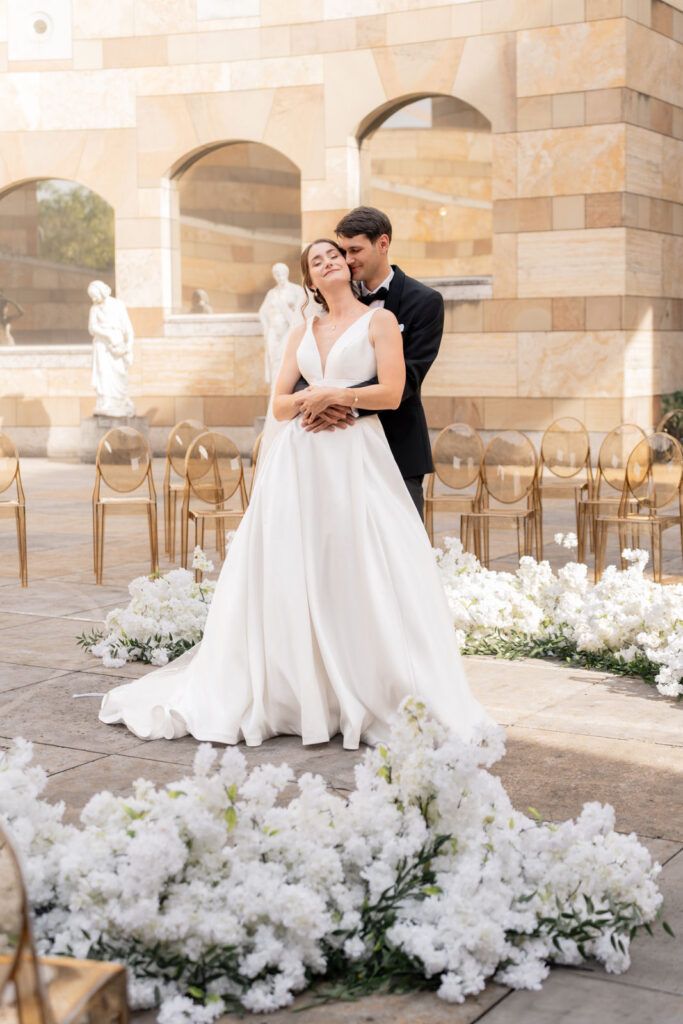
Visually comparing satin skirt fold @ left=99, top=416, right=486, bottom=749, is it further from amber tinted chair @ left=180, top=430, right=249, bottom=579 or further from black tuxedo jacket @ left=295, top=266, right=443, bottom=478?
amber tinted chair @ left=180, top=430, right=249, bottom=579

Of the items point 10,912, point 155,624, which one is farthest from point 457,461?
point 10,912

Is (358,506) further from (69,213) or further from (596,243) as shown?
(69,213)

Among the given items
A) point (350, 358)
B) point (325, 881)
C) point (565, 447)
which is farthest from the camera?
point (565, 447)

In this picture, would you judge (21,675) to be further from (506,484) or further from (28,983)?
(28,983)

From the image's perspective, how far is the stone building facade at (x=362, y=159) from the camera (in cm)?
1591

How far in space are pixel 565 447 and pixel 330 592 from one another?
4857 mm

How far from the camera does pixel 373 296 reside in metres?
5.05

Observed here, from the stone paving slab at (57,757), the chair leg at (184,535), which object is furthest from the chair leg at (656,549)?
the stone paving slab at (57,757)

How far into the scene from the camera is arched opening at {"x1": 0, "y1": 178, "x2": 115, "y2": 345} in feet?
71.6

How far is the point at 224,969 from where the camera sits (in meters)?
2.76

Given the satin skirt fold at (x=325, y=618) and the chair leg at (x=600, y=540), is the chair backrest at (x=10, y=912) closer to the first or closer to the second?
the satin skirt fold at (x=325, y=618)

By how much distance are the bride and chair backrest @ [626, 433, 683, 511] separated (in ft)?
10.9

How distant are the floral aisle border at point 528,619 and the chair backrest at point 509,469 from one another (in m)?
1.61

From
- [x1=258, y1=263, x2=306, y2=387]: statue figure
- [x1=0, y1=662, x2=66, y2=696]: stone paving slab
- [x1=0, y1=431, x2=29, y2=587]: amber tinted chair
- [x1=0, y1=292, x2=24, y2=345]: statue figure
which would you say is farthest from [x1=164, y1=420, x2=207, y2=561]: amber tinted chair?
[x1=0, y1=292, x2=24, y2=345]: statue figure
